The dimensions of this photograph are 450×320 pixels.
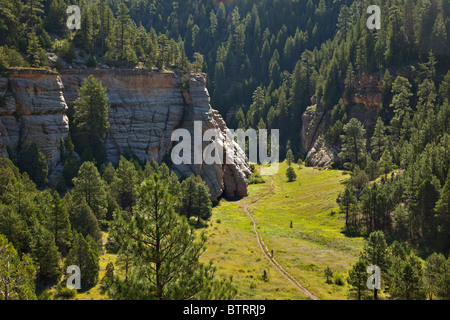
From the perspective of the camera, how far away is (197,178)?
84.0 meters

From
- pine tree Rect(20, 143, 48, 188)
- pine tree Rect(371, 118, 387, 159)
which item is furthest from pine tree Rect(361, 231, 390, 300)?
pine tree Rect(371, 118, 387, 159)

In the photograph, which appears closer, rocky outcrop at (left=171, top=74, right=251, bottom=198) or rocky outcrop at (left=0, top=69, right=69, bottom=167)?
rocky outcrop at (left=0, top=69, right=69, bottom=167)

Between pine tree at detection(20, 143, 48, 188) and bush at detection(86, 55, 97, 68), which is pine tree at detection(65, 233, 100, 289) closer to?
pine tree at detection(20, 143, 48, 188)

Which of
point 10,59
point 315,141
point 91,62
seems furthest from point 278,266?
point 315,141

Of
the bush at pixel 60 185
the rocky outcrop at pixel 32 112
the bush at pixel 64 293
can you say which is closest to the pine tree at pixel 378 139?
the rocky outcrop at pixel 32 112

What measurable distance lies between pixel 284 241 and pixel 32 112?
186ft

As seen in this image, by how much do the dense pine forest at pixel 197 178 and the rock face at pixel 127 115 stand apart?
10.1ft

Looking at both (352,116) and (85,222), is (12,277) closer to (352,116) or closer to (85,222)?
(85,222)

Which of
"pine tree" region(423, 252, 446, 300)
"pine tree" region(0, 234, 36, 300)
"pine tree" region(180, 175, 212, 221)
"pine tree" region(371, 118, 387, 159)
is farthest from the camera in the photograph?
"pine tree" region(371, 118, 387, 159)

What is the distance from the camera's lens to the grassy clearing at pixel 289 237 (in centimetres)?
4719

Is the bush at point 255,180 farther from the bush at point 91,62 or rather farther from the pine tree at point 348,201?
the bush at point 91,62

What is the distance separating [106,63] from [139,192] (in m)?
79.2

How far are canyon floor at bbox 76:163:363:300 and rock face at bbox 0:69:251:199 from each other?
40.5ft

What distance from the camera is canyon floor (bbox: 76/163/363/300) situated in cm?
4588
